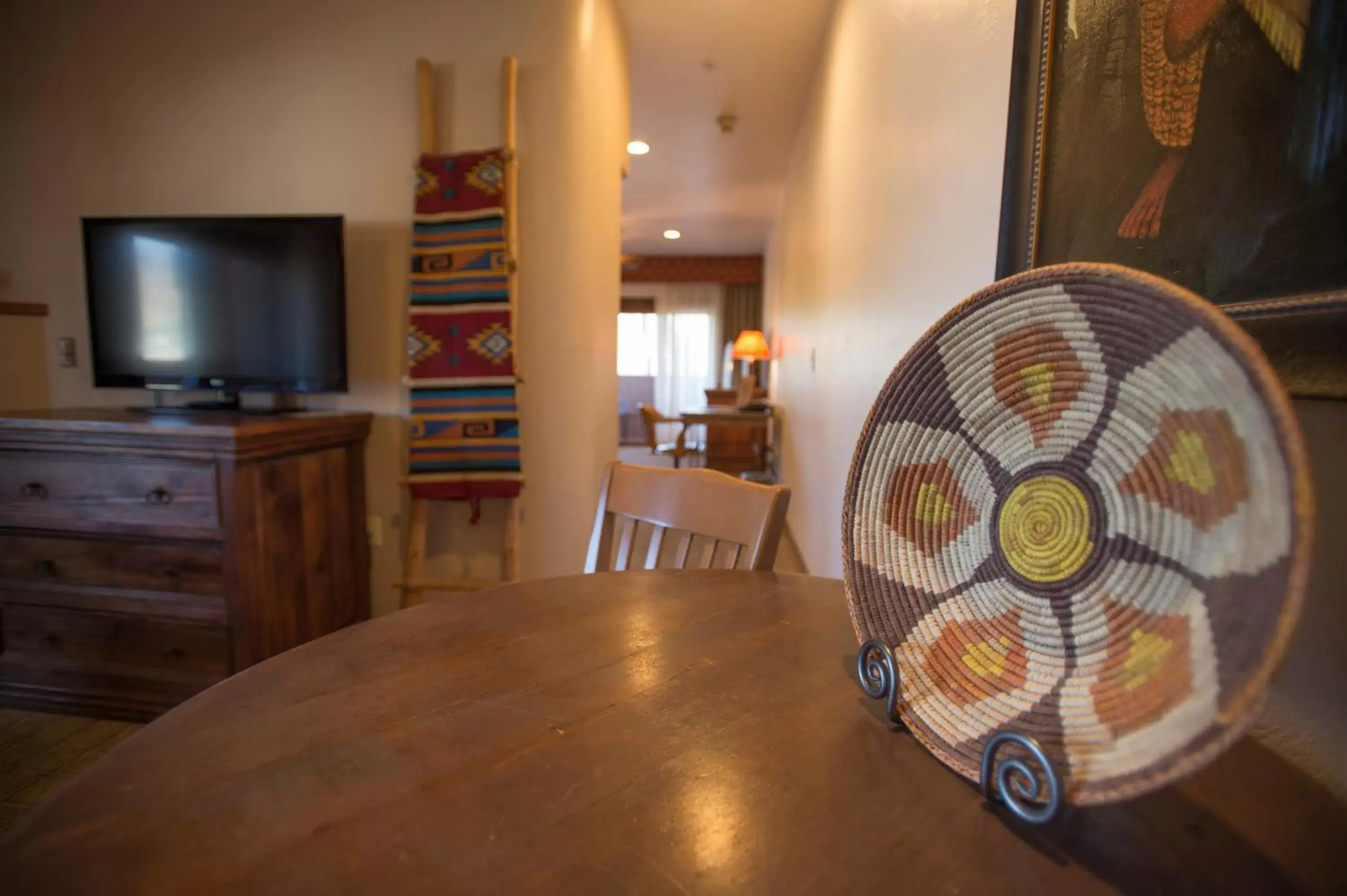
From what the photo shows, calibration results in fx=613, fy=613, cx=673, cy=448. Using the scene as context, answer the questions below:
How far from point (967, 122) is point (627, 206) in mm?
4965

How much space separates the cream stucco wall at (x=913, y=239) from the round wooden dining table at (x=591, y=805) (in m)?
0.12

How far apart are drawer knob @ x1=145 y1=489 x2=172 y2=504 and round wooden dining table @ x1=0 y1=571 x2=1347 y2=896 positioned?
1438 millimetres

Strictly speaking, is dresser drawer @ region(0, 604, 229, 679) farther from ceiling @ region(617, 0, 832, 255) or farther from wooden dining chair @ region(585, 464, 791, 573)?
ceiling @ region(617, 0, 832, 255)

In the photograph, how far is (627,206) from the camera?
568cm

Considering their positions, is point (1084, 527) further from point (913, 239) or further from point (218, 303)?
point (218, 303)

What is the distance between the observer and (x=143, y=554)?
5.74 ft

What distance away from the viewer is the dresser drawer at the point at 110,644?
1770mm

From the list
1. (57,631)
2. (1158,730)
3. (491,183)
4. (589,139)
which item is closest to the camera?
(1158,730)

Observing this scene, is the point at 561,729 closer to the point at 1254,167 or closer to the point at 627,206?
the point at 1254,167

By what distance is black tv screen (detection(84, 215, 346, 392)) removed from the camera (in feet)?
6.64

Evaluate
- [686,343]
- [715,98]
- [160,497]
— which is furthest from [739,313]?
[160,497]

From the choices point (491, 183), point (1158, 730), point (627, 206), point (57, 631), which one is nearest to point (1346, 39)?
point (1158, 730)

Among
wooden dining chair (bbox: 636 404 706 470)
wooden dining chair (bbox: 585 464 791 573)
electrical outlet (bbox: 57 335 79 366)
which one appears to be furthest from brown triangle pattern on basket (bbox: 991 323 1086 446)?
wooden dining chair (bbox: 636 404 706 470)

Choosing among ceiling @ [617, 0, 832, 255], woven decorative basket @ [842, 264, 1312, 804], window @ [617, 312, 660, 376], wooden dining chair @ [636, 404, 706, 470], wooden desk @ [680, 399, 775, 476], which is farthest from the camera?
window @ [617, 312, 660, 376]
